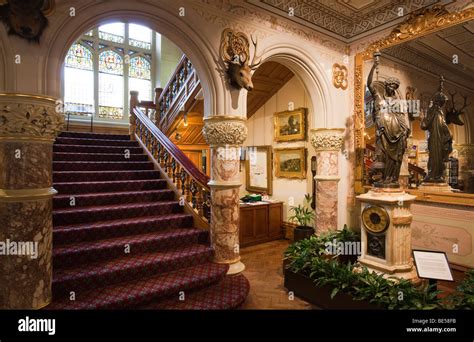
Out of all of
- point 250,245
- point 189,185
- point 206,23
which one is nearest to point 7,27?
point 206,23

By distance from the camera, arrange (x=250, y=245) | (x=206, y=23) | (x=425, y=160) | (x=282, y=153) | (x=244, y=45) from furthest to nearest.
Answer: (x=282, y=153), (x=250, y=245), (x=425, y=160), (x=244, y=45), (x=206, y=23)

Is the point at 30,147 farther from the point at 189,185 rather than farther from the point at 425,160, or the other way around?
the point at 425,160

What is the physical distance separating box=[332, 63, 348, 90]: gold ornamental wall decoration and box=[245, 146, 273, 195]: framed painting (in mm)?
2583

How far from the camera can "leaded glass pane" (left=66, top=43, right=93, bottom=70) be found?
9633 mm

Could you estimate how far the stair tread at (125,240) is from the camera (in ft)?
11.3

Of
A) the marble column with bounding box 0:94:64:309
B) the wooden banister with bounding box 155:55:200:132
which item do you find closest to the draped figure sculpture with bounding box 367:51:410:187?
the wooden banister with bounding box 155:55:200:132

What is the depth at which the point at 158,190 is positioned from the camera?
5.13 metres

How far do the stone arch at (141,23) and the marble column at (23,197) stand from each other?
0.33 meters

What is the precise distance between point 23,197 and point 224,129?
94.6 inches

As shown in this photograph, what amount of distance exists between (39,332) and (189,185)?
9.31 ft

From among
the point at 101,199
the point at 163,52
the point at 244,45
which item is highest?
the point at 163,52

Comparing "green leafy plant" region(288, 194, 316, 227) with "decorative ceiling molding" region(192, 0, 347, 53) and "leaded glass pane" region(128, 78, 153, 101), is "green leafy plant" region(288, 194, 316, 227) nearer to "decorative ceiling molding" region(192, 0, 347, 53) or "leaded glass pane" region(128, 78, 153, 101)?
"decorative ceiling molding" region(192, 0, 347, 53)

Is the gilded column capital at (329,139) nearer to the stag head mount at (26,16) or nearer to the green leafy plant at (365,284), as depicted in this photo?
the green leafy plant at (365,284)

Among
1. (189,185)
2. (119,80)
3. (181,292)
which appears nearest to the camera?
(181,292)
